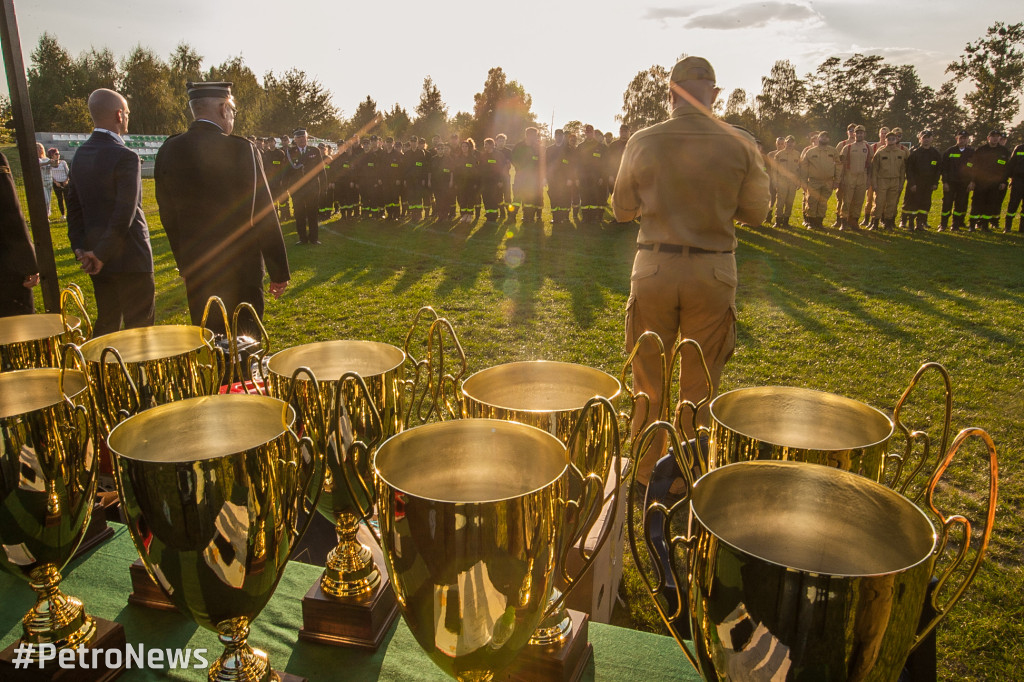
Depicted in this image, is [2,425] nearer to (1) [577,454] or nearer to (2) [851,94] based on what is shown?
(1) [577,454]

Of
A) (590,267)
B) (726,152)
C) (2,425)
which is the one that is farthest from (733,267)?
(590,267)

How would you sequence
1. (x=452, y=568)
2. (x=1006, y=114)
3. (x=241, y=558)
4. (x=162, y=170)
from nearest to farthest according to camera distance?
(x=452, y=568)
(x=241, y=558)
(x=162, y=170)
(x=1006, y=114)

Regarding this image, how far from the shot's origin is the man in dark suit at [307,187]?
36.0ft

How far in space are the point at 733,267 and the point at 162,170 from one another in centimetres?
340

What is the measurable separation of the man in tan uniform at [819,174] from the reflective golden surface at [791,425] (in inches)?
500

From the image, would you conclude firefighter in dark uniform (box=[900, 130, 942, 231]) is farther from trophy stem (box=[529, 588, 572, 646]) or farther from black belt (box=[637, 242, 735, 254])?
trophy stem (box=[529, 588, 572, 646])

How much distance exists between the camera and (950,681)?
2.25 m

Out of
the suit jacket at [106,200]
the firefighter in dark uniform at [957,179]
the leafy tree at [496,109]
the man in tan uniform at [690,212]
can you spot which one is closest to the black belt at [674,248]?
the man in tan uniform at [690,212]

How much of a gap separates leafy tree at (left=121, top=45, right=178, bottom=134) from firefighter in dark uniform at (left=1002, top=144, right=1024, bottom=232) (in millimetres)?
44832

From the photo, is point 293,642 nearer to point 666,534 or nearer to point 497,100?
point 666,534

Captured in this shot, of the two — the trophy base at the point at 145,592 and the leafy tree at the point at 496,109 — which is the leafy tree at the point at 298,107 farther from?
the trophy base at the point at 145,592

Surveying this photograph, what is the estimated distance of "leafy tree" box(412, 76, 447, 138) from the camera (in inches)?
2479

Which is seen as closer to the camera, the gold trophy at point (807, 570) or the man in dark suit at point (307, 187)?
the gold trophy at point (807, 570)

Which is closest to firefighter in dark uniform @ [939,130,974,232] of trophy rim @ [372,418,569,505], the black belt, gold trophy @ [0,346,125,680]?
the black belt
